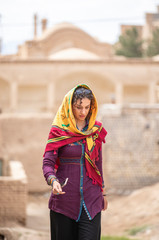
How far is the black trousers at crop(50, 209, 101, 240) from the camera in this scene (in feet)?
9.63

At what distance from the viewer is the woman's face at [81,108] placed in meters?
3.08

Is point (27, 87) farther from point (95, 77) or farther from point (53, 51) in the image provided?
point (53, 51)

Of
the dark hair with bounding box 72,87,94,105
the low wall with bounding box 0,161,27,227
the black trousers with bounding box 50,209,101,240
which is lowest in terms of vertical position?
the low wall with bounding box 0,161,27,227

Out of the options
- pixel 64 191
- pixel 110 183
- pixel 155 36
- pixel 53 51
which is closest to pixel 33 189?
pixel 110 183

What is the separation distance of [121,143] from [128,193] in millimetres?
1569

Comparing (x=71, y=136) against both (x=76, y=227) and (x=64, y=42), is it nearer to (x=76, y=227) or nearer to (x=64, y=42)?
(x=76, y=227)

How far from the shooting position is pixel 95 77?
23.9 meters

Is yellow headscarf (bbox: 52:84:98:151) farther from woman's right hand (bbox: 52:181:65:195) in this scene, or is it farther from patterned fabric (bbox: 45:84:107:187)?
woman's right hand (bbox: 52:181:65:195)

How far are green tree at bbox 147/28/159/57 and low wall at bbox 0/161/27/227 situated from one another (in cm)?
2310

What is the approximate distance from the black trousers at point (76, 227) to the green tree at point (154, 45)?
28.8 meters

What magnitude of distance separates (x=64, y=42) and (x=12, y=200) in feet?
67.4

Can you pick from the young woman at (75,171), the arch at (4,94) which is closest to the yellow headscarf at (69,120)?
the young woman at (75,171)

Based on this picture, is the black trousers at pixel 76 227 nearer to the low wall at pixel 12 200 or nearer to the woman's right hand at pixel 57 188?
the woman's right hand at pixel 57 188

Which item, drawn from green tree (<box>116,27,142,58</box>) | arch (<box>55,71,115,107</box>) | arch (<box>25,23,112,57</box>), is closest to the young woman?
arch (<box>55,71,115,107</box>)
